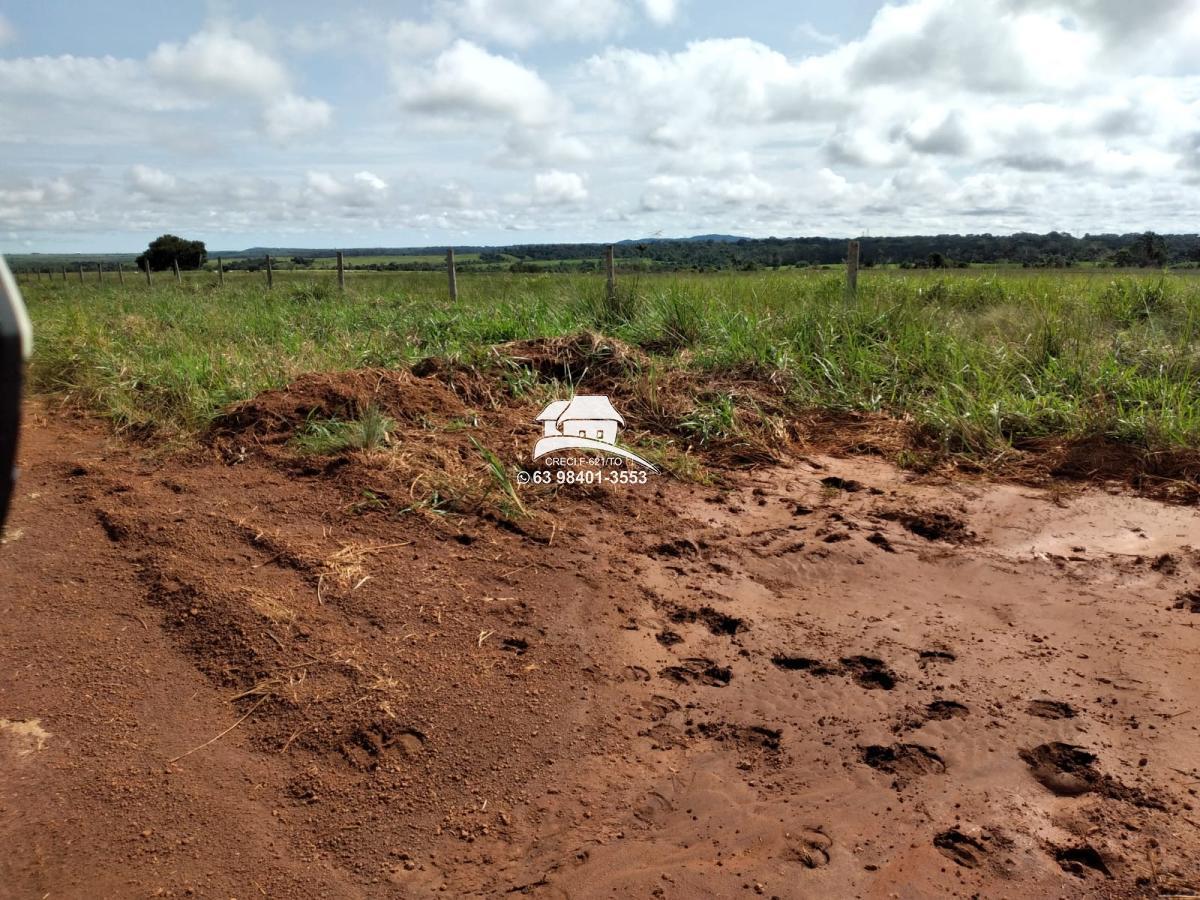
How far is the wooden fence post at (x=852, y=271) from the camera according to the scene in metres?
8.52

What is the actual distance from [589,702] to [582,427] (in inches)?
121

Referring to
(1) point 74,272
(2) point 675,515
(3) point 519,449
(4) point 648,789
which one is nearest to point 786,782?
(4) point 648,789

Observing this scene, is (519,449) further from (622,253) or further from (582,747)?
(622,253)

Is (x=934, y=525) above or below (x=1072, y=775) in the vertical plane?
above

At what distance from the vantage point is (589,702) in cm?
265

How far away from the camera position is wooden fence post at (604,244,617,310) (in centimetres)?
903

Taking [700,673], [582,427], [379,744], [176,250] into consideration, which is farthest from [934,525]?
[176,250]

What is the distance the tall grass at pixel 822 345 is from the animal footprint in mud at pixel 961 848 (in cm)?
357

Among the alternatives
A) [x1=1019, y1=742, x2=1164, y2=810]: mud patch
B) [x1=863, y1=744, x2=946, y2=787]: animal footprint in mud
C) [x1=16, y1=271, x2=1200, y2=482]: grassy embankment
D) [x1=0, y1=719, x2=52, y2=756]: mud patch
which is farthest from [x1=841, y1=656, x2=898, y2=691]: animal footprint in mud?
[x1=16, y1=271, x2=1200, y2=482]: grassy embankment

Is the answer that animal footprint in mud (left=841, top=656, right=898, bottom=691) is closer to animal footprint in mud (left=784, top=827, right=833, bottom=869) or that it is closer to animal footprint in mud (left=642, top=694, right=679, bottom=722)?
animal footprint in mud (left=642, top=694, right=679, bottom=722)

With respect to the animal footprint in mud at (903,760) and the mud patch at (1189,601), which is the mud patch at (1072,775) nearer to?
the animal footprint in mud at (903,760)

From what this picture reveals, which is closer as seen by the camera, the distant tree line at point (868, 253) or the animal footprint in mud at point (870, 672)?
the animal footprint in mud at point (870, 672)

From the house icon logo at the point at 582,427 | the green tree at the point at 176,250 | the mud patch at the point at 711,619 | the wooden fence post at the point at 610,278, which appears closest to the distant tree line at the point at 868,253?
the wooden fence post at the point at 610,278

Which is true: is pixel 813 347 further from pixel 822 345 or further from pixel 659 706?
pixel 659 706
